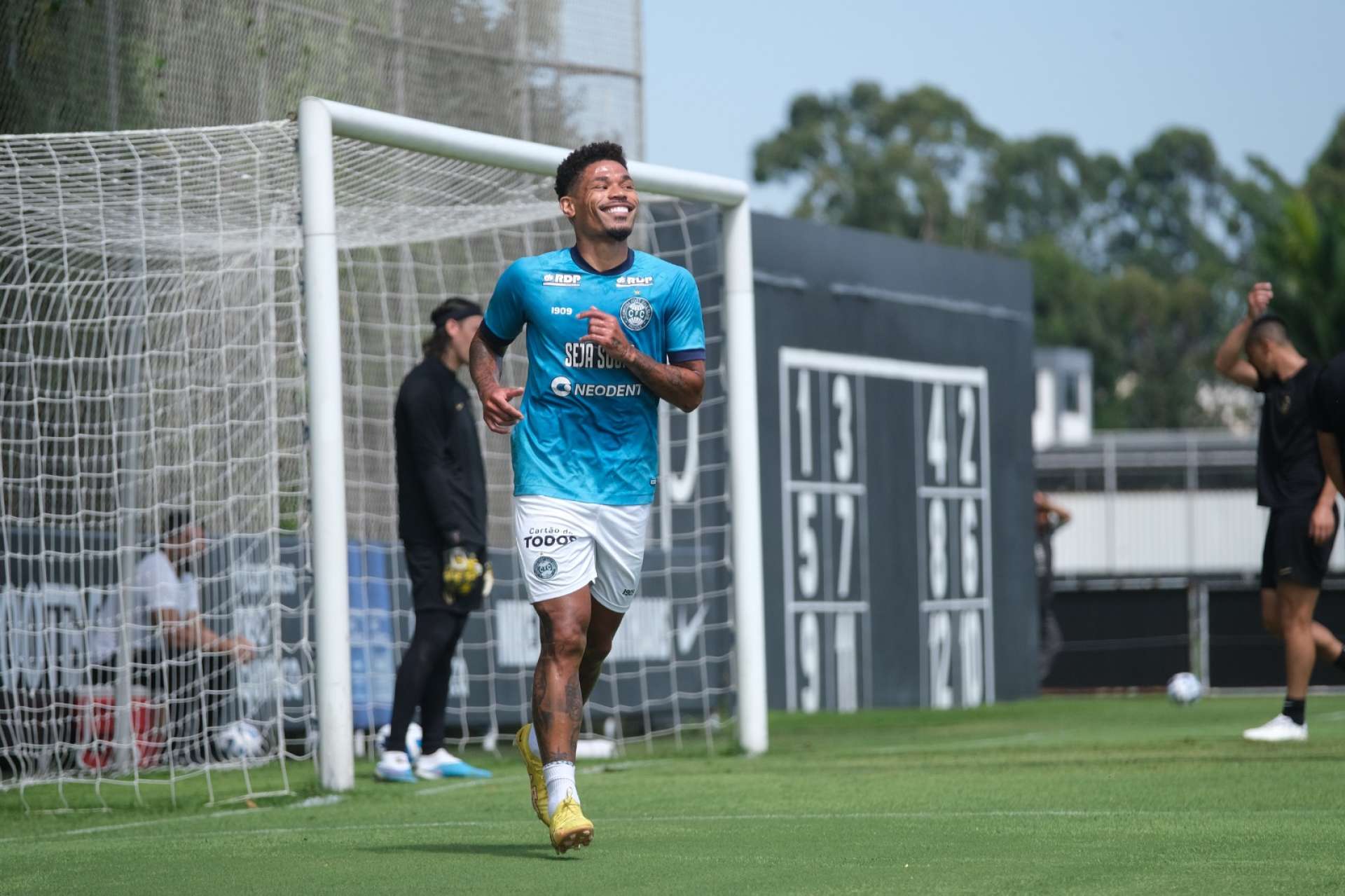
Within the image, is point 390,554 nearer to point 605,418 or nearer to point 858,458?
point 858,458

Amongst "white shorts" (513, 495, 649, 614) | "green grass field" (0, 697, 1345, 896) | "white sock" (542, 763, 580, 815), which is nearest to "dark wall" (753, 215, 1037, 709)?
"green grass field" (0, 697, 1345, 896)

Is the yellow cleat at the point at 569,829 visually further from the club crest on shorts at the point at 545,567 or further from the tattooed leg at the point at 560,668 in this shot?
the club crest on shorts at the point at 545,567

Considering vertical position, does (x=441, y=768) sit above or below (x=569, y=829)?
below

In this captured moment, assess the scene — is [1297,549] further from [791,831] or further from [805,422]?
[805,422]

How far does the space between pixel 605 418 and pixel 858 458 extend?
1095 centimetres

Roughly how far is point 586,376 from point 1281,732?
5.36m

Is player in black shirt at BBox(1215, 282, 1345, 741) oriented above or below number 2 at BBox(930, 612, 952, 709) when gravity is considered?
above

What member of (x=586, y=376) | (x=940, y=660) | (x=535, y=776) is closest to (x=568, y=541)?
(x=586, y=376)

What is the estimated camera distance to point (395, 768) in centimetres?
895

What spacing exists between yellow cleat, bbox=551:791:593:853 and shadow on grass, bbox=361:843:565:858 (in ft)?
→ 0.69

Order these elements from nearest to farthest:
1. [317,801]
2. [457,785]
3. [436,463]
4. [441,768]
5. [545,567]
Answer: [545,567] < [317,801] < [457,785] < [436,463] < [441,768]

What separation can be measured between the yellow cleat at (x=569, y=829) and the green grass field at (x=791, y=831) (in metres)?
0.06

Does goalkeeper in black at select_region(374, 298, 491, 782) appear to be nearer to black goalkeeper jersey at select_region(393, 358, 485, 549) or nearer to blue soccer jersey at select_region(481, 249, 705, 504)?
black goalkeeper jersey at select_region(393, 358, 485, 549)

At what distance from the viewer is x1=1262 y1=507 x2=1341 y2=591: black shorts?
9.79 m
